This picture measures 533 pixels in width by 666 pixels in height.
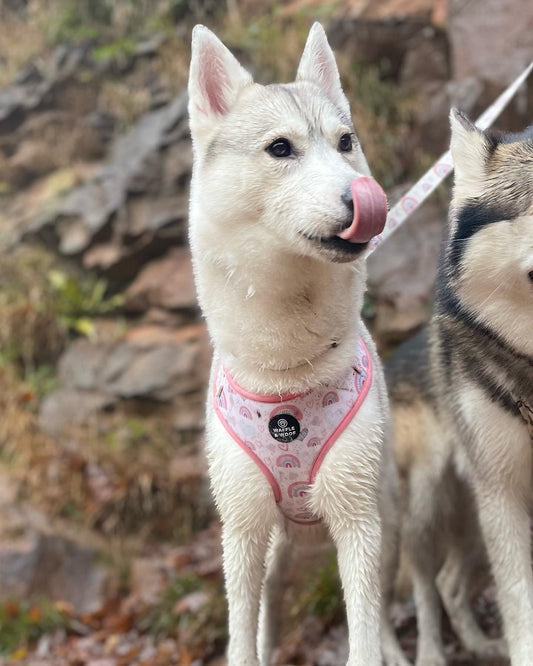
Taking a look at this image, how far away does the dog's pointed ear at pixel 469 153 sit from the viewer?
3.05 metres

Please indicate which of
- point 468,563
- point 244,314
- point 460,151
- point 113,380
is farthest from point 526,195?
point 113,380

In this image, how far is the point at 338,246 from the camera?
243 centimetres

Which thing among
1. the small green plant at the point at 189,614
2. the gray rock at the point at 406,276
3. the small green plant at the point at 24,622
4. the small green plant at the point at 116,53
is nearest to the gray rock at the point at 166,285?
the gray rock at the point at 406,276

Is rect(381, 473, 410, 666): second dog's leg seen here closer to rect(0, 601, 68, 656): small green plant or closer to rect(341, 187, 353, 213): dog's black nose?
rect(341, 187, 353, 213): dog's black nose

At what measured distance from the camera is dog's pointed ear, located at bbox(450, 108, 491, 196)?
120 inches

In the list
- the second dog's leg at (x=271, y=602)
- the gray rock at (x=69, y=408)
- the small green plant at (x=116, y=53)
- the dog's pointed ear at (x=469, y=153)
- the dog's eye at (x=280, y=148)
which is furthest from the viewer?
the small green plant at (x=116, y=53)

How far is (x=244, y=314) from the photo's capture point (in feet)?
8.90

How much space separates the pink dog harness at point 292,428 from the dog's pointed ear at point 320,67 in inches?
41.6

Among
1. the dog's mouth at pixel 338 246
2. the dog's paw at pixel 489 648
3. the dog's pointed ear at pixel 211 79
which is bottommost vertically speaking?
the dog's paw at pixel 489 648

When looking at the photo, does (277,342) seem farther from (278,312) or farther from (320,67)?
(320,67)

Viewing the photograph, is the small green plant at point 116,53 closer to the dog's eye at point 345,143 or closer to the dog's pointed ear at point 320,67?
the dog's pointed ear at point 320,67

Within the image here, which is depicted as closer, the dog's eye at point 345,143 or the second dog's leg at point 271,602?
the dog's eye at point 345,143

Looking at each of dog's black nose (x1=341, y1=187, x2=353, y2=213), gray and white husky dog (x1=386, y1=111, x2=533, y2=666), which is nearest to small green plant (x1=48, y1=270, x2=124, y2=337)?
gray and white husky dog (x1=386, y1=111, x2=533, y2=666)

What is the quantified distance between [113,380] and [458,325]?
5266mm
